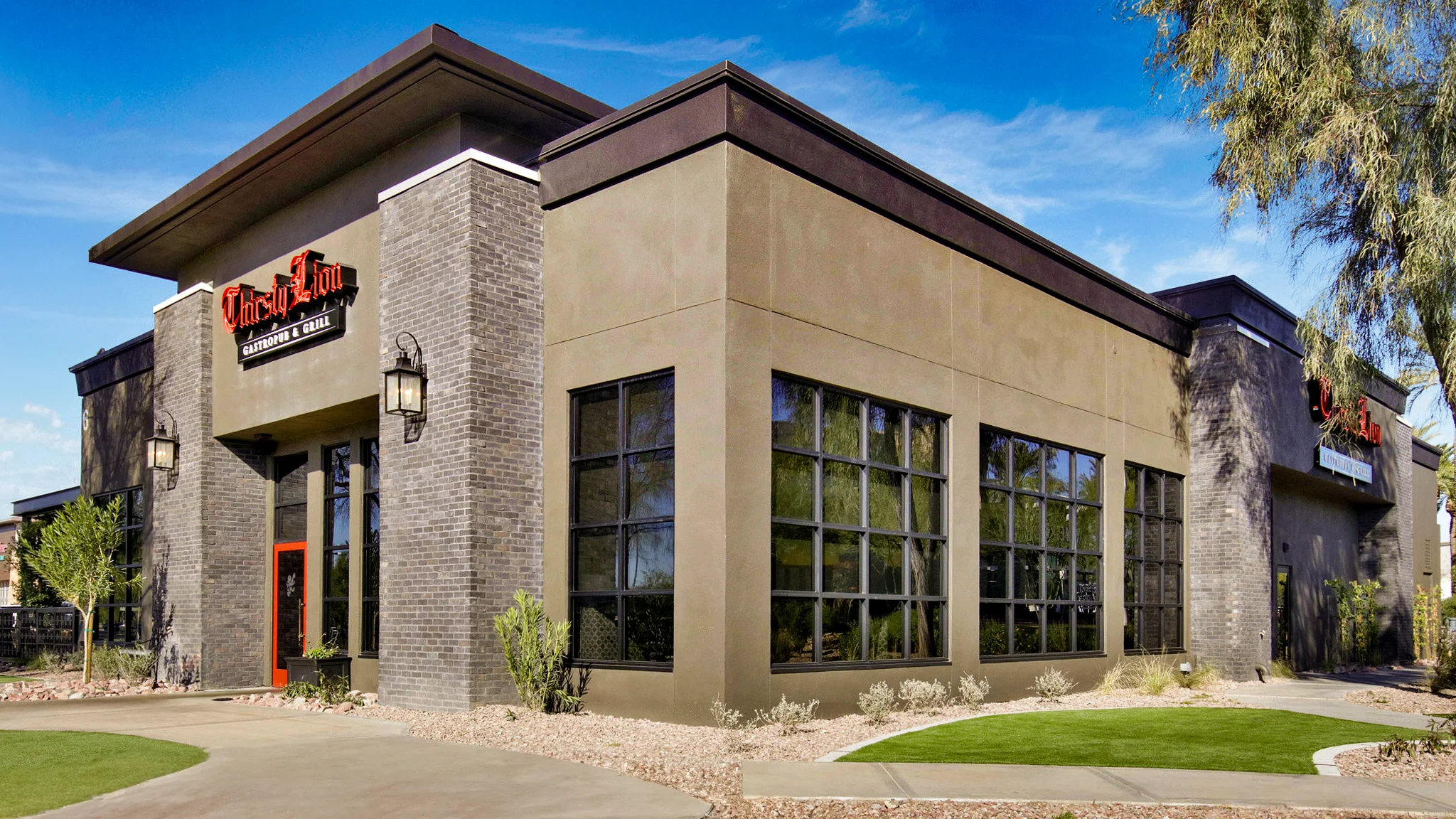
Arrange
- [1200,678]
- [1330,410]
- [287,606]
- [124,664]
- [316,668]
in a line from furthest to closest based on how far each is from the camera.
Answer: [1330,410]
[1200,678]
[124,664]
[287,606]
[316,668]

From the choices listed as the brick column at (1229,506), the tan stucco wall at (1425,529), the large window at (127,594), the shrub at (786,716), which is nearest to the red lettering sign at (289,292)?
the large window at (127,594)

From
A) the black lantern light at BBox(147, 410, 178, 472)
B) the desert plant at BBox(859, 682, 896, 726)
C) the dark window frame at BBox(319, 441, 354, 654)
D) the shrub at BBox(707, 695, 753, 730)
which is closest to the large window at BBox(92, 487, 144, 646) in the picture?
the black lantern light at BBox(147, 410, 178, 472)

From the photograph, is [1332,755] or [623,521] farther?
[623,521]

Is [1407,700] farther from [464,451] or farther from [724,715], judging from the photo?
[464,451]

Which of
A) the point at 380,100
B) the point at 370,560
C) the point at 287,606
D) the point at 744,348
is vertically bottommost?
the point at 287,606

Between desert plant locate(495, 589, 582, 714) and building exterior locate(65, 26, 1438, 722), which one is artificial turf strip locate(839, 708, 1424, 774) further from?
desert plant locate(495, 589, 582, 714)

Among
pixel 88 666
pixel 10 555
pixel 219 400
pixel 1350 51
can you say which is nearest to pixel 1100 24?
pixel 1350 51

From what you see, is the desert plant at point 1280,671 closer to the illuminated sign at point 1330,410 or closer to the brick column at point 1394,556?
the illuminated sign at point 1330,410

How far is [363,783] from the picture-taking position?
768cm

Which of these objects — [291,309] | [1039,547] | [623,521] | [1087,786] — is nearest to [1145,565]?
[1039,547]

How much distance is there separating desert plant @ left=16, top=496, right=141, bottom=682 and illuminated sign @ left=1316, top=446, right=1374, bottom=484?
73.3ft

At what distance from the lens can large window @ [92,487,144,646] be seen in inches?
750

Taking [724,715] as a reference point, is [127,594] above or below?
above

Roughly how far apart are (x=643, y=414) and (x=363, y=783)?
16.3 ft
